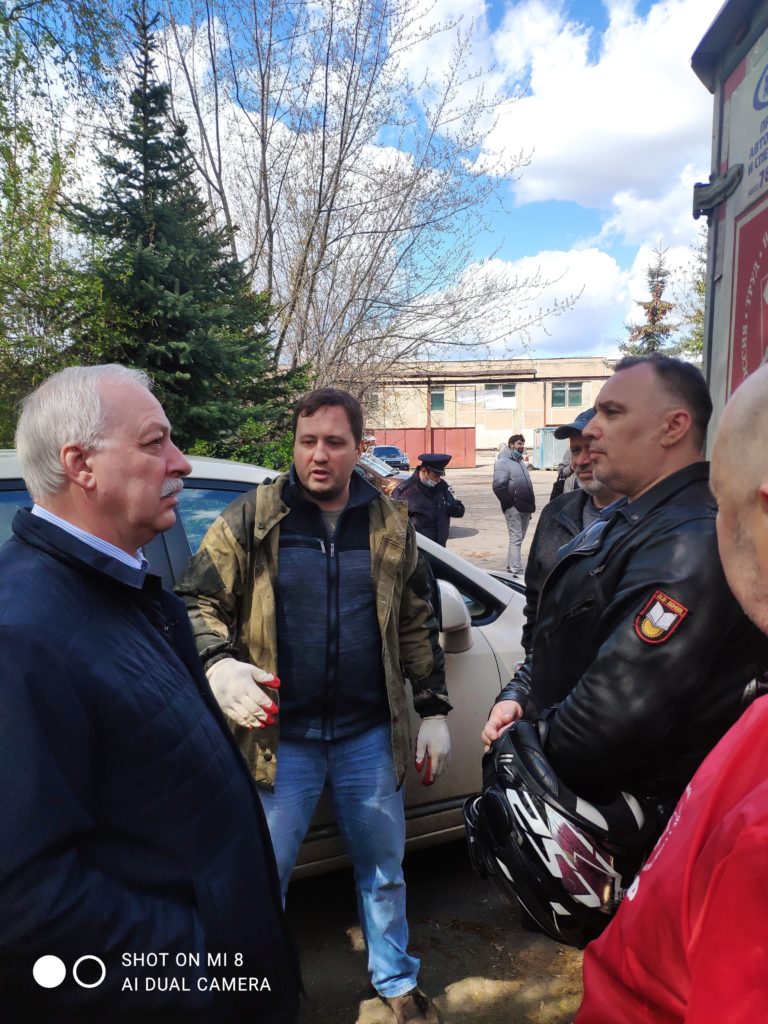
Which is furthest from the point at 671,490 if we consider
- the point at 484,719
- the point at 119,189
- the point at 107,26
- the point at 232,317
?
the point at 107,26

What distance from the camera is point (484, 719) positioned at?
9.88 feet

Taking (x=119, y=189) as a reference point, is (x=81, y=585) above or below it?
below

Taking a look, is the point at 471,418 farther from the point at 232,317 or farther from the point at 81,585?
the point at 81,585

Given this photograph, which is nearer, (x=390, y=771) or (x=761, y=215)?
(x=761, y=215)

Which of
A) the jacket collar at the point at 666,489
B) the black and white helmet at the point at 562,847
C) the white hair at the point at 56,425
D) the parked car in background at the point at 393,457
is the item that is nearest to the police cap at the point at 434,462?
the jacket collar at the point at 666,489

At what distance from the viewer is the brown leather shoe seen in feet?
7.41

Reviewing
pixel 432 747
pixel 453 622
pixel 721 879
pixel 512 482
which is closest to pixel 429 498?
pixel 512 482

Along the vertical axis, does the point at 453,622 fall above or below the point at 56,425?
below

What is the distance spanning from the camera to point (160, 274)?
26.1 feet

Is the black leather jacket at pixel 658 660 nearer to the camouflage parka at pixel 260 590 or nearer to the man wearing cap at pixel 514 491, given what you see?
the camouflage parka at pixel 260 590

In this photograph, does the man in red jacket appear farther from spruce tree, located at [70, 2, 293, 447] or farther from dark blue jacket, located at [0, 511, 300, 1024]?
spruce tree, located at [70, 2, 293, 447]

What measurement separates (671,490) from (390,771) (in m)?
1.25

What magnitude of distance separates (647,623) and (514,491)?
29.9 feet

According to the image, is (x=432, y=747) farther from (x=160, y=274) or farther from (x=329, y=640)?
(x=160, y=274)
